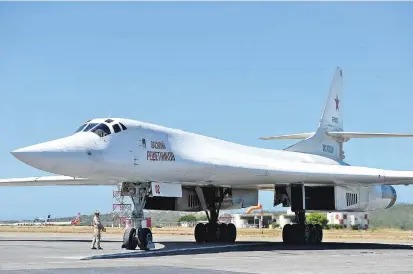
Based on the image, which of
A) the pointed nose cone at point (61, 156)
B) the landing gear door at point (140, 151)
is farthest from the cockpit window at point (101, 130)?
the landing gear door at point (140, 151)

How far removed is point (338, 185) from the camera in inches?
844

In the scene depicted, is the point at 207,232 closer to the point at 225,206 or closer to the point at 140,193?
the point at 225,206

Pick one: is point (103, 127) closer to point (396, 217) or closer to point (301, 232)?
point (301, 232)

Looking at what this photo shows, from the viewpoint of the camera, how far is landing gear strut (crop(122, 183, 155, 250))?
1612cm

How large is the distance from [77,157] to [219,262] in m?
4.15

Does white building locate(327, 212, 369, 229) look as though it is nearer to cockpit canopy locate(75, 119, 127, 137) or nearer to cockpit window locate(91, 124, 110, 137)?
cockpit canopy locate(75, 119, 127, 137)

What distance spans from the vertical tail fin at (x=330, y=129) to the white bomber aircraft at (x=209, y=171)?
40 mm

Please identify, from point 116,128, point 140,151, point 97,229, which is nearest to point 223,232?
point 97,229

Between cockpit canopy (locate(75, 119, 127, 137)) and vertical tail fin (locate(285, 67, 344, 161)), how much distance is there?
9.35 metres

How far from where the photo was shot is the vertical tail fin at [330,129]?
969 inches

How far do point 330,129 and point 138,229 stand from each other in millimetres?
11764

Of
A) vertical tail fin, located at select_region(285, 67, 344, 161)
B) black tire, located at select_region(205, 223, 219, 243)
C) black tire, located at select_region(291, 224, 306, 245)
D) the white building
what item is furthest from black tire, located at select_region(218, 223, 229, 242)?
the white building

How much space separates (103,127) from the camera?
16125mm

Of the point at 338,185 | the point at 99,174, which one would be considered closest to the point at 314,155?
the point at 338,185
